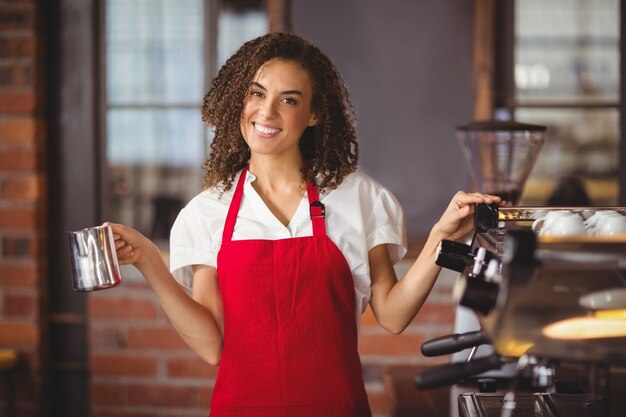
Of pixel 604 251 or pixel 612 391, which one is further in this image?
pixel 612 391

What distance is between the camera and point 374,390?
2939 millimetres

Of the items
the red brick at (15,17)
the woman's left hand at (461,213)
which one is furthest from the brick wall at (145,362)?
the woman's left hand at (461,213)

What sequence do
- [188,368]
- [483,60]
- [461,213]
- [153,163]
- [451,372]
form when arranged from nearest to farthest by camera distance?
[451,372], [461,213], [483,60], [188,368], [153,163]

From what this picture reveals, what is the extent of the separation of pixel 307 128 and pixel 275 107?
16 centimetres

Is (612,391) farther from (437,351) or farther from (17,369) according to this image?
(17,369)

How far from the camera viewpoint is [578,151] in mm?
3045

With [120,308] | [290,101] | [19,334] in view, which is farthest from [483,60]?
[19,334]

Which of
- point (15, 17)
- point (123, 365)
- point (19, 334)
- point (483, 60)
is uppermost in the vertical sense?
point (15, 17)

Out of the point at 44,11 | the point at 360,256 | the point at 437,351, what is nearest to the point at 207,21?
the point at 44,11

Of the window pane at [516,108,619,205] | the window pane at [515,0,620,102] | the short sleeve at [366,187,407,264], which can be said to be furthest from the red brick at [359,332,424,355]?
the short sleeve at [366,187,407,264]

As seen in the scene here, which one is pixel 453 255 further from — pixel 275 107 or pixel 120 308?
pixel 120 308

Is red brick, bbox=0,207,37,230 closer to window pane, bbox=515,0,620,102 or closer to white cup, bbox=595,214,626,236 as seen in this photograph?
window pane, bbox=515,0,620,102

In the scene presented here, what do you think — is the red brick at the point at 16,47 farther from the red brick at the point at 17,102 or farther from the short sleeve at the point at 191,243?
the short sleeve at the point at 191,243

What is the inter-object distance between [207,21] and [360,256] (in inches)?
60.8
